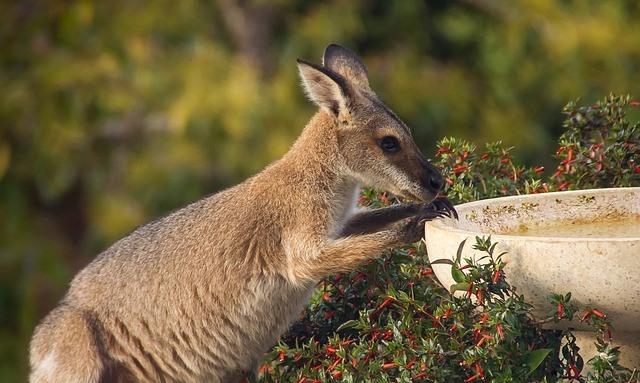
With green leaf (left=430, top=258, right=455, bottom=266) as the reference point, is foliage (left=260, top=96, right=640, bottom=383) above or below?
below

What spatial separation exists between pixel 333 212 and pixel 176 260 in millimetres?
713

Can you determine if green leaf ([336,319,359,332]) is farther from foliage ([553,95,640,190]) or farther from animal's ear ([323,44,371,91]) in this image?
animal's ear ([323,44,371,91])

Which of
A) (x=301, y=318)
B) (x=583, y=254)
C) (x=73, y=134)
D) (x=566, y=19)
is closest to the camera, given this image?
(x=583, y=254)

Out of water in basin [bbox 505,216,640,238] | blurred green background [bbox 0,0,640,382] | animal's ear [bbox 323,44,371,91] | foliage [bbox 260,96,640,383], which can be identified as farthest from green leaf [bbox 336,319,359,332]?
blurred green background [bbox 0,0,640,382]

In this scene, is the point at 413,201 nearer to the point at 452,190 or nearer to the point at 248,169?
the point at 452,190

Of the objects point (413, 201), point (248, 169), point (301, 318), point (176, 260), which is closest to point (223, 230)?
point (176, 260)

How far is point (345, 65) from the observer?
16.2 ft

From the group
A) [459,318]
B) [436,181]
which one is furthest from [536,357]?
[436,181]

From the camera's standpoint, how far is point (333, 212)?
14.8 feet

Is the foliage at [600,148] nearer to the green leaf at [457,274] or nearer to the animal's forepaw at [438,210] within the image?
the animal's forepaw at [438,210]

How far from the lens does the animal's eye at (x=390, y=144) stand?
15.0 feet

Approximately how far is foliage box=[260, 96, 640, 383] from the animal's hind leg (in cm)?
88

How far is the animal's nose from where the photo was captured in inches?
169

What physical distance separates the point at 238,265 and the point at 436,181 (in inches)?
35.7
